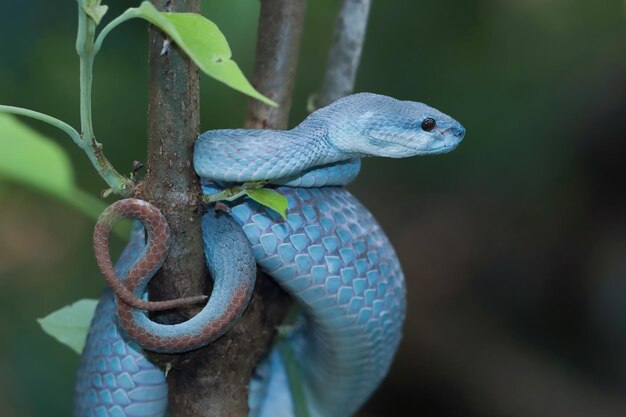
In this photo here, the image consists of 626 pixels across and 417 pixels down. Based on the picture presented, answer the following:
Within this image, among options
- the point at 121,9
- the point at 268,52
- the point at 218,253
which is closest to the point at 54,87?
the point at 121,9

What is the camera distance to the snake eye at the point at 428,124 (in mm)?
1647

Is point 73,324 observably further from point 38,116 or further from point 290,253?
point 38,116

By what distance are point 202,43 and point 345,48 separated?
1374 mm

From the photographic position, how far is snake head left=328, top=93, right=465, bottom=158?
160cm

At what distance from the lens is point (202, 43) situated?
0.96 metres

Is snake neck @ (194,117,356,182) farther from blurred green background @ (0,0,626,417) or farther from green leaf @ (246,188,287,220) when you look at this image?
blurred green background @ (0,0,626,417)

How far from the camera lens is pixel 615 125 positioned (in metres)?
4.07

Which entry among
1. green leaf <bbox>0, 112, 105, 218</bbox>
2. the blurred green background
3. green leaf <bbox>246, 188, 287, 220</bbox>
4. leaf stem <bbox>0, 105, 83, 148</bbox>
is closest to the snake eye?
green leaf <bbox>246, 188, 287, 220</bbox>

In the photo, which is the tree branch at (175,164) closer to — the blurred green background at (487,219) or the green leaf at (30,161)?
the green leaf at (30,161)

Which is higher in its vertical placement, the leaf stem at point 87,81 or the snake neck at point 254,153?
A: the leaf stem at point 87,81

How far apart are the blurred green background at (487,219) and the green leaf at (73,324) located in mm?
1815

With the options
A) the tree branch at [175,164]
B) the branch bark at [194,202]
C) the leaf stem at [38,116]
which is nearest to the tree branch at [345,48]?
the branch bark at [194,202]

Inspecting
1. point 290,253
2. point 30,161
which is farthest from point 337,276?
point 30,161

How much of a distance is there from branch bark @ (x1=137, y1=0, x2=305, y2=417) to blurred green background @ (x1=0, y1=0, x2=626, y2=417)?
5.29 ft
